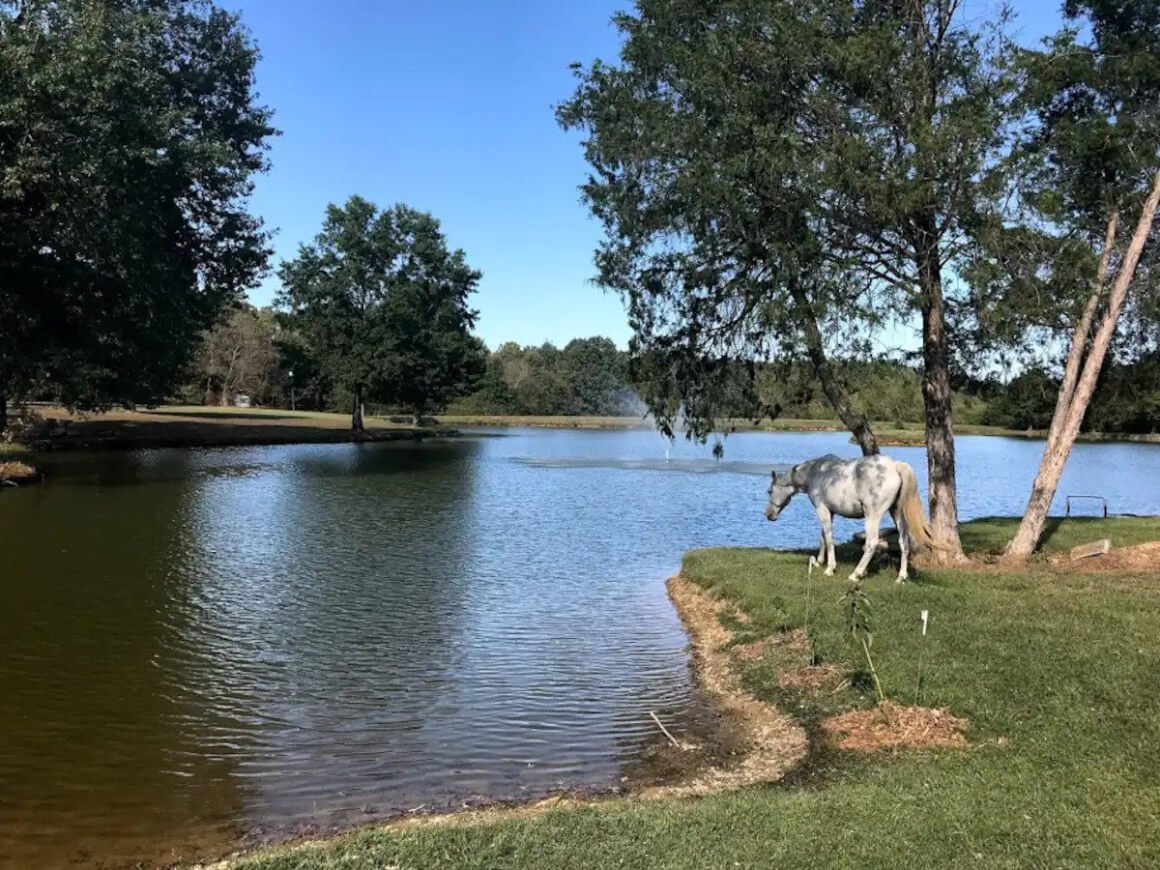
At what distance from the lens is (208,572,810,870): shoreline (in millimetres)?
6230

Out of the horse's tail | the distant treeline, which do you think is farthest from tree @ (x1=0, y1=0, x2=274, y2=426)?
the horse's tail

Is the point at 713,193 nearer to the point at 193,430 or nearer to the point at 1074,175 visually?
the point at 1074,175

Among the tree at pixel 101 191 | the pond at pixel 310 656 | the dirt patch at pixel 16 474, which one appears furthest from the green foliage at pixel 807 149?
the dirt patch at pixel 16 474

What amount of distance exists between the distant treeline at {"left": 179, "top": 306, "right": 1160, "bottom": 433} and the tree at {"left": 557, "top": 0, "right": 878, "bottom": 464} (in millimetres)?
763

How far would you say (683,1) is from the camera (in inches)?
564

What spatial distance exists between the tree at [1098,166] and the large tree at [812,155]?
5.32 ft

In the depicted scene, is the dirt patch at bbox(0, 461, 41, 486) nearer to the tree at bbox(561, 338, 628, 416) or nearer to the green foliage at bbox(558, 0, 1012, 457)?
the green foliage at bbox(558, 0, 1012, 457)

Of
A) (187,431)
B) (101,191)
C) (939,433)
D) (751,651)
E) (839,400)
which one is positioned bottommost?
(751,651)

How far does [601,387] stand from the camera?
142500mm

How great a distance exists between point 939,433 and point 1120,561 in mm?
3411

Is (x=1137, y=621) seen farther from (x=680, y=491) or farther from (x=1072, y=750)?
(x=680, y=491)

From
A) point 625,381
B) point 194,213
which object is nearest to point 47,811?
point 625,381

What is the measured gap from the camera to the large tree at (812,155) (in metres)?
12.3

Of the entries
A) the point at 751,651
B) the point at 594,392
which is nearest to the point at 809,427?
the point at 594,392
